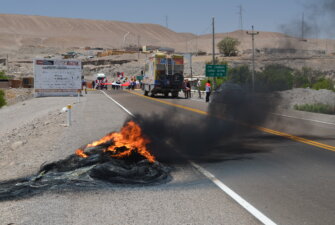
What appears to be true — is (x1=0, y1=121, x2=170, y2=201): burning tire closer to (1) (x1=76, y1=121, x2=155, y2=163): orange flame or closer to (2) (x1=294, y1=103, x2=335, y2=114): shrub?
(1) (x1=76, y1=121, x2=155, y2=163): orange flame

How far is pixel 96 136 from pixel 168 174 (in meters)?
6.28

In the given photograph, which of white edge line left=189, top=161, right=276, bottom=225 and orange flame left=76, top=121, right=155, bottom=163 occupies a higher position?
orange flame left=76, top=121, right=155, bottom=163

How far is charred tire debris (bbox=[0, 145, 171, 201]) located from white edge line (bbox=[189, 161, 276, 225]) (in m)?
0.76

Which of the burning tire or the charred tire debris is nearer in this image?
the charred tire debris

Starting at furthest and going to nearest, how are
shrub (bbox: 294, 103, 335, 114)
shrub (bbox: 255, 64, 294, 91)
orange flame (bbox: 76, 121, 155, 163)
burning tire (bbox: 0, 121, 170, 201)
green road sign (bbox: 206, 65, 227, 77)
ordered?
green road sign (bbox: 206, 65, 227, 77) < shrub (bbox: 255, 64, 294, 91) < shrub (bbox: 294, 103, 335, 114) < orange flame (bbox: 76, 121, 155, 163) < burning tire (bbox: 0, 121, 170, 201)

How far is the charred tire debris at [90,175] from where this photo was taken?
293 inches

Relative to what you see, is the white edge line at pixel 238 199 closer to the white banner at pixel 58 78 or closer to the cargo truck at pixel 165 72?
the cargo truck at pixel 165 72

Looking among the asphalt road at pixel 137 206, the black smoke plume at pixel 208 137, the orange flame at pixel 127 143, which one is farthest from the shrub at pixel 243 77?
the asphalt road at pixel 137 206

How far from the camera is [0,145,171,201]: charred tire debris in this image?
7.45m

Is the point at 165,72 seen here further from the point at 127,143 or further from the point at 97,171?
the point at 97,171

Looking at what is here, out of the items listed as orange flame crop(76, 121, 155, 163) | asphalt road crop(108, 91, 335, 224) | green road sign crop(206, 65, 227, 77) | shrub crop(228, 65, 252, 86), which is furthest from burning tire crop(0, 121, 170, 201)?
green road sign crop(206, 65, 227, 77)

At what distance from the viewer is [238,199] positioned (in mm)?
6605

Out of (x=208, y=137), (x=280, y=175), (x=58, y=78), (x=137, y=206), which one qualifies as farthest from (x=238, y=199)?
(x=58, y=78)

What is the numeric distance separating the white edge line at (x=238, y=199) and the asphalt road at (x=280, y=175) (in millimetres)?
93
